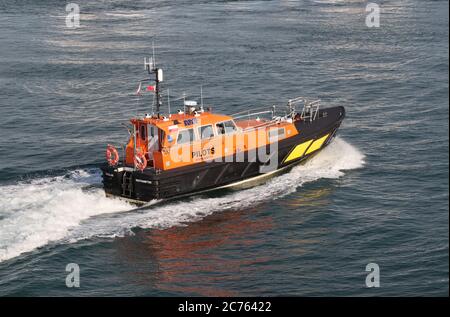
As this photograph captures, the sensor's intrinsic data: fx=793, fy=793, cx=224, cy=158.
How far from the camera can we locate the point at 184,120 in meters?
28.4

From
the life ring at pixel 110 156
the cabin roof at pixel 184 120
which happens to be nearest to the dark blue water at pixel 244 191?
the life ring at pixel 110 156

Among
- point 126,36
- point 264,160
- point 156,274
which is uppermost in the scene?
point 126,36

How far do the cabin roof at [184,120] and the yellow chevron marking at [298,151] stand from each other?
10.2ft

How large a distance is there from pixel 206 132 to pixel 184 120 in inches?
39.8

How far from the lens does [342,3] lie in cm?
6738

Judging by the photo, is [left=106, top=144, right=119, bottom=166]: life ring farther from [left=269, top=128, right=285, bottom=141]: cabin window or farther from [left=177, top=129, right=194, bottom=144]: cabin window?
[left=269, top=128, right=285, bottom=141]: cabin window

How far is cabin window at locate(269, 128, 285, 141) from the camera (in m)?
30.4

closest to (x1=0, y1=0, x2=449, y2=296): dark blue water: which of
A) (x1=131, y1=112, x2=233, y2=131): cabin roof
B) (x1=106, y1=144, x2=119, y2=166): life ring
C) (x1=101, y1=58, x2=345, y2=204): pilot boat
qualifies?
(x1=101, y1=58, x2=345, y2=204): pilot boat

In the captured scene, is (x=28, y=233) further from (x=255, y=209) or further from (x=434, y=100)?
(x=434, y=100)

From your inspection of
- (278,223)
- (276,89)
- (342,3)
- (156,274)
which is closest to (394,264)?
(278,223)

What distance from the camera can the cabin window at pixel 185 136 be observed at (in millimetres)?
28234

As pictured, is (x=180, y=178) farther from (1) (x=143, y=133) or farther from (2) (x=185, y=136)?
(1) (x=143, y=133)

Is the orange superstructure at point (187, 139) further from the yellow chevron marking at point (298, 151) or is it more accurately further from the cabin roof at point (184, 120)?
the yellow chevron marking at point (298, 151)
